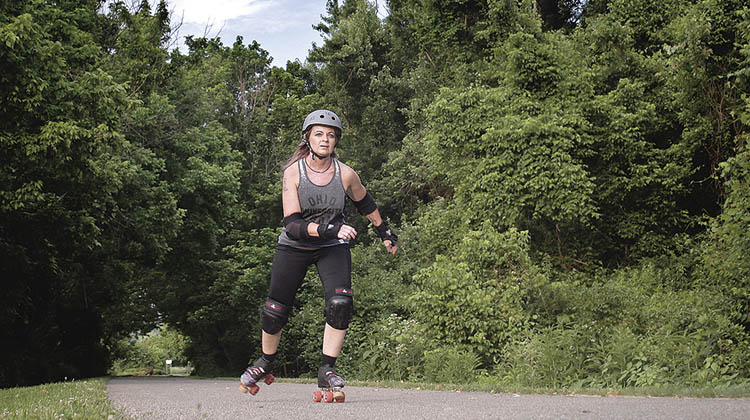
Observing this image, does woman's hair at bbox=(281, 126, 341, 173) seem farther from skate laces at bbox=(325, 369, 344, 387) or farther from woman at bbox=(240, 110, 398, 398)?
skate laces at bbox=(325, 369, 344, 387)

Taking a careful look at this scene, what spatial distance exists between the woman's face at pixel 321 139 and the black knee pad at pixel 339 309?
4.16ft

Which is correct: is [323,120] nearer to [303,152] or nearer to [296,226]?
[303,152]

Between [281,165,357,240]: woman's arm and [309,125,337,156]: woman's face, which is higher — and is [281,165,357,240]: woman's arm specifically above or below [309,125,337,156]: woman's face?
below

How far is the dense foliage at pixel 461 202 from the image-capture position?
12094 mm

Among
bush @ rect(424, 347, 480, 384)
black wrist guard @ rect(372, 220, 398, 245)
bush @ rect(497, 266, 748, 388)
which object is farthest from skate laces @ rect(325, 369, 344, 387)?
bush @ rect(424, 347, 480, 384)

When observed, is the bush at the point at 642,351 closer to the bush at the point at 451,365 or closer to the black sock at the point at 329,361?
the bush at the point at 451,365

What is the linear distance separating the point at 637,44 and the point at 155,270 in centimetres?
1828

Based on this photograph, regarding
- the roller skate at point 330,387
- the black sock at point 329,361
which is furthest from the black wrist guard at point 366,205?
the roller skate at point 330,387

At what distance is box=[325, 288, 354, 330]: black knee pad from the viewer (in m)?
6.45

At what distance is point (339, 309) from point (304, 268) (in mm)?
570

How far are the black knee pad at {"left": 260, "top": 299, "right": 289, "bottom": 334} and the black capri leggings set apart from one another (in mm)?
49

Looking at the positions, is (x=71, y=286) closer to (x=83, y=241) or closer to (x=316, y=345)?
(x=83, y=241)

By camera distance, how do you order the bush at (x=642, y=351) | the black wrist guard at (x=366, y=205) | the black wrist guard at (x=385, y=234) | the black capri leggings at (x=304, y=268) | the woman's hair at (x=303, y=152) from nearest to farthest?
the black capri leggings at (x=304, y=268) < the woman's hair at (x=303, y=152) < the black wrist guard at (x=385, y=234) < the black wrist guard at (x=366, y=205) < the bush at (x=642, y=351)

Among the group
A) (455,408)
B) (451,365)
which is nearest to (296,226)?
(455,408)
